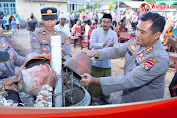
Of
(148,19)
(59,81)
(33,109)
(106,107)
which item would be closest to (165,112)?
(106,107)

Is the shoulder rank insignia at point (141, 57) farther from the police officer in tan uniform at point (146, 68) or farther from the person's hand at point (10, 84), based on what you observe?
the person's hand at point (10, 84)

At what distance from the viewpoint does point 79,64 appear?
67.0 inches

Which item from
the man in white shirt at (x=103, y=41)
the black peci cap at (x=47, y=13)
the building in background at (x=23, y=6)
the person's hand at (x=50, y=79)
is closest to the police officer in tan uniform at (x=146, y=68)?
the person's hand at (x=50, y=79)

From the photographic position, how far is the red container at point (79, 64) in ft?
5.38

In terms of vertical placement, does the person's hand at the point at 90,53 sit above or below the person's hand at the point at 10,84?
above

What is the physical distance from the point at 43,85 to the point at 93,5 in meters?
60.8

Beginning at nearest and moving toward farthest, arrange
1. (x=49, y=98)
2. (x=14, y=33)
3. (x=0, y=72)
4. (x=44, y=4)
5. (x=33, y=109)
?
(x=33, y=109) → (x=49, y=98) → (x=0, y=72) → (x=14, y=33) → (x=44, y=4)

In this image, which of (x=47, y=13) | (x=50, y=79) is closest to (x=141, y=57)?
(x=50, y=79)

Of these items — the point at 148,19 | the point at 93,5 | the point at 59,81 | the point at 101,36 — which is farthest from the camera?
the point at 93,5

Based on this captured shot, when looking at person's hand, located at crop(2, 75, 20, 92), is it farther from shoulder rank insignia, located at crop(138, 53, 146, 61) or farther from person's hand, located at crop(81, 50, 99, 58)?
shoulder rank insignia, located at crop(138, 53, 146, 61)

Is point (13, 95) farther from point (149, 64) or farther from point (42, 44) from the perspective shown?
point (149, 64)

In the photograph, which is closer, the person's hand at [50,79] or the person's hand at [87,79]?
the person's hand at [50,79]

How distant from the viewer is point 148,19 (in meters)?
1.70

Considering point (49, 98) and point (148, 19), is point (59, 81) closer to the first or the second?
point (49, 98)
